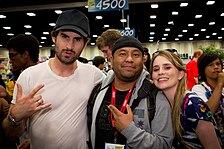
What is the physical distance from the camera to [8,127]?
181 cm

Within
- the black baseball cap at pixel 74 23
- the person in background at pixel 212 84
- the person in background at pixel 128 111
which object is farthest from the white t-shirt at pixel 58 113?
the person in background at pixel 212 84

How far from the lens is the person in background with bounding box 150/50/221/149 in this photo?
1714 mm

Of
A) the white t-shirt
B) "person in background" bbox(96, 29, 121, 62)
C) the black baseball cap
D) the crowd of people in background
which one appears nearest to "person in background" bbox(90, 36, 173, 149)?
the crowd of people in background

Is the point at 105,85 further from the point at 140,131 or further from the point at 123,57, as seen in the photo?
the point at 140,131

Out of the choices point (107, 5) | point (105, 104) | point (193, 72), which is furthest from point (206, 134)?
point (107, 5)

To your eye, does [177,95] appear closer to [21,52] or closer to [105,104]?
[105,104]

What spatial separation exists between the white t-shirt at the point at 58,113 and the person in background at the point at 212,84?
1309 millimetres

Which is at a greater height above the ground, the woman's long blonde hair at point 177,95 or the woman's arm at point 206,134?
the woman's long blonde hair at point 177,95

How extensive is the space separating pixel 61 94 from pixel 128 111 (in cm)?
58

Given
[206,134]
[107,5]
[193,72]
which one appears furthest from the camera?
[107,5]

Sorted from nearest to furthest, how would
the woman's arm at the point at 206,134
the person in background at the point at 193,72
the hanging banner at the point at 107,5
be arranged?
the woman's arm at the point at 206,134, the person in background at the point at 193,72, the hanging banner at the point at 107,5

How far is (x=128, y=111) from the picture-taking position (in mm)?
1787

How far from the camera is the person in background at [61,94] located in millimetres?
1935

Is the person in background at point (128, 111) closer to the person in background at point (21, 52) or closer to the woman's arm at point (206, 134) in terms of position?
the woman's arm at point (206, 134)
